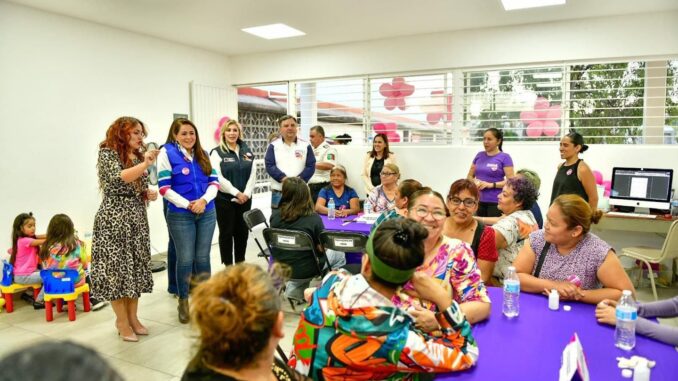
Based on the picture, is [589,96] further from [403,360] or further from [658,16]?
[403,360]

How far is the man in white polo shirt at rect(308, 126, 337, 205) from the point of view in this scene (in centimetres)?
604

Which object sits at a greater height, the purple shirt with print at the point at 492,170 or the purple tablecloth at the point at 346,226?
the purple shirt with print at the point at 492,170

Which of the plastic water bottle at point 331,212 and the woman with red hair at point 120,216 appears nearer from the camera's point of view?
the woman with red hair at point 120,216

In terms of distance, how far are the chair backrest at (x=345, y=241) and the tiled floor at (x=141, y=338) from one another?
0.59 metres

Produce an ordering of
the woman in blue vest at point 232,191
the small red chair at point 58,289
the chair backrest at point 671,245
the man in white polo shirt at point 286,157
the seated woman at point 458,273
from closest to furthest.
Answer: the seated woman at point 458,273
the small red chair at point 58,289
the chair backrest at point 671,245
the woman in blue vest at point 232,191
the man in white polo shirt at point 286,157

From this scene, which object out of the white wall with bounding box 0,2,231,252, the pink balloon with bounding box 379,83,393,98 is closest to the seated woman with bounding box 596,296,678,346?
the pink balloon with bounding box 379,83,393,98

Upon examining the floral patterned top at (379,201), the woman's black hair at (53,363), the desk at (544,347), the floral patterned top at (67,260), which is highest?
the woman's black hair at (53,363)

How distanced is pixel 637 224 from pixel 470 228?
127 inches

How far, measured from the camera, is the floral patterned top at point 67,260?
4.06 m

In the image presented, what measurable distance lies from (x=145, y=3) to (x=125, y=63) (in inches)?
53.6

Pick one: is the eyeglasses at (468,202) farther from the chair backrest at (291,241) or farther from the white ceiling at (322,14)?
the white ceiling at (322,14)

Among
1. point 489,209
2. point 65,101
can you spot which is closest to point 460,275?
point 489,209

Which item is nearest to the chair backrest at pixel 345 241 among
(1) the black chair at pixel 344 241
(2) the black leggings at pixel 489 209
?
(1) the black chair at pixel 344 241

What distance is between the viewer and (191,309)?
108 centimetres
